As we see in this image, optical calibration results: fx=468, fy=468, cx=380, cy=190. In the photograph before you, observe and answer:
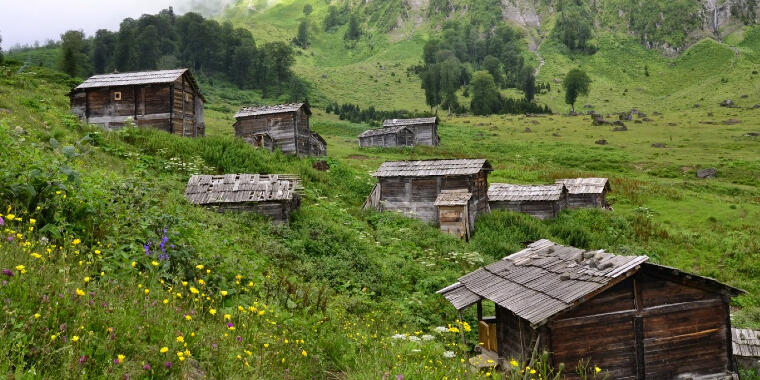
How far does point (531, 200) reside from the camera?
3422cm

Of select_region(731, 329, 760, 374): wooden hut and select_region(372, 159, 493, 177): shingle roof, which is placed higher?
select_region(372, 159, 493, 177): shingle roof

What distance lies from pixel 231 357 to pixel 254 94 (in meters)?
101

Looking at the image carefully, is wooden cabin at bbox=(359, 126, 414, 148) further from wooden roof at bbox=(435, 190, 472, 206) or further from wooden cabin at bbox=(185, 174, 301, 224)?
wooden cabin at bbox=(185, 174, 301, 224)

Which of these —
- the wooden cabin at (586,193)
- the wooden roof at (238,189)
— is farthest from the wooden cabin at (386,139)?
the wooden roof at (238,189)

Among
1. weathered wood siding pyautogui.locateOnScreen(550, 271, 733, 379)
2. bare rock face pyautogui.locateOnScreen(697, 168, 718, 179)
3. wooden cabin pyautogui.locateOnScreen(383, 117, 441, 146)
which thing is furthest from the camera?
wooden cabin pyautogui.locateOnScreen(383, 117, 441, 146)

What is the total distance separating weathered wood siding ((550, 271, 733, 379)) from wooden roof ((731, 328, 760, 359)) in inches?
168

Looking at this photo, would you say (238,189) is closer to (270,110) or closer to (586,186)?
(270,110)

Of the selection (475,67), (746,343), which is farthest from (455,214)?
(475,67)

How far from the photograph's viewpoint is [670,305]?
12570 mm

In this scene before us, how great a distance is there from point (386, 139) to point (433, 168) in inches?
1305

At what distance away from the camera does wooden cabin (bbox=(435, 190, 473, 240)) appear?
94.2ft

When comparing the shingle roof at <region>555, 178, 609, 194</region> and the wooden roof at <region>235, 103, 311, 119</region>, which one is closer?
the shingle roof at <region>555, 178, 609, 194</region>

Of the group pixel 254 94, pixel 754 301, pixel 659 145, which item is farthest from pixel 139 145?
pixel 254 94

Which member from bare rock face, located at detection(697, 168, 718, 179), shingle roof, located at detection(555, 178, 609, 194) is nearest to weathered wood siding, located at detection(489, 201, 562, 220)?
shingle roof, located at detection(555, 178, 609, 194)
